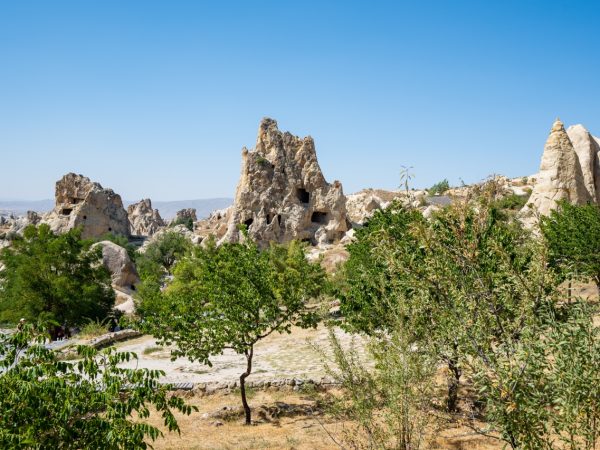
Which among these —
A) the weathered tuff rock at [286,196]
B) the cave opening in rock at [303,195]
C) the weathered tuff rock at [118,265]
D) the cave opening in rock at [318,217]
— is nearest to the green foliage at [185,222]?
the weathered tuff rock at [286,196]

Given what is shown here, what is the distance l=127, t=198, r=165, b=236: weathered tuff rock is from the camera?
100 m

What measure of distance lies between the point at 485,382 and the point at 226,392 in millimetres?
12828

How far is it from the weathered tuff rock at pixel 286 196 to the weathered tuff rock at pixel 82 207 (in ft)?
77.1

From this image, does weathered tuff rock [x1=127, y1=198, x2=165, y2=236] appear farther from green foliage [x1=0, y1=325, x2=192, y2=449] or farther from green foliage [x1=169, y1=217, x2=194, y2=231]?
green foliage [x1=0, y1=325, x2=192, y2=449]

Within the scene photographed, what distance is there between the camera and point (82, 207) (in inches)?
2680

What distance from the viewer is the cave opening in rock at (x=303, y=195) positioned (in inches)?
2434

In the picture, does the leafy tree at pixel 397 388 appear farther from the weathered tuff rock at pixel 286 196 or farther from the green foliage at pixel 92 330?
the weathered tuff rock at pixel 286 196

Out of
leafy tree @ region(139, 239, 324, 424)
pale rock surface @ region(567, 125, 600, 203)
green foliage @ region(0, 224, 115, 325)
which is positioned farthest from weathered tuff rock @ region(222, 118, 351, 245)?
leafy tree @ region(139, 239, 324, 424)

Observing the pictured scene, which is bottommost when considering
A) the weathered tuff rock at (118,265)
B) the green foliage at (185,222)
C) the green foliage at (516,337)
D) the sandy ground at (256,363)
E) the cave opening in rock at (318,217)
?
the sandy ground at (256,363)

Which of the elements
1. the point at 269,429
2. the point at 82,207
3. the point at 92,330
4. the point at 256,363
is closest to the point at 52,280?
the point at 92,330

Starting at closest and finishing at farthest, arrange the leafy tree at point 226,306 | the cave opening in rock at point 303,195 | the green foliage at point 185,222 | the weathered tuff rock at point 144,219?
the leafy tree at point 226,306 → the cave opening in rock at point 303,195 → the weathered tuff rock at point 144,219 → the green foliage at point 185,222

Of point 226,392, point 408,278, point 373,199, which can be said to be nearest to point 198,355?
point 226,392

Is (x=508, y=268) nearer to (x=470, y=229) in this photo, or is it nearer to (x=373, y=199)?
(x=470, y=229)

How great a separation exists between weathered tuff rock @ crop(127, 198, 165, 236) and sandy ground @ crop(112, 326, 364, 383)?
79.5 metres
